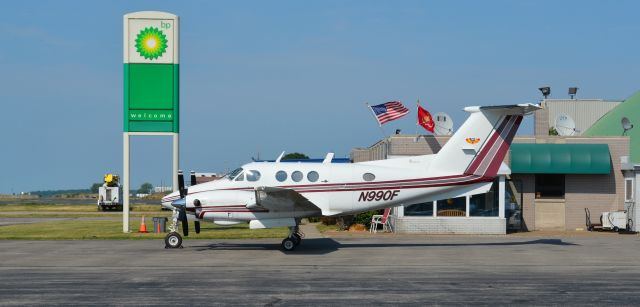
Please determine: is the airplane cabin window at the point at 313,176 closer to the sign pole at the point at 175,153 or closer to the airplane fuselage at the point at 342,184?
the airplane fuselage at the point at 342,184

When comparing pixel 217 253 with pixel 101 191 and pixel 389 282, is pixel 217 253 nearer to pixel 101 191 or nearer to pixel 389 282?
pixel 389 282

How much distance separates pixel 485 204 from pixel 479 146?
9.58 meters

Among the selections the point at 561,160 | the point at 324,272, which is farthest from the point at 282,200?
the point at 561,160

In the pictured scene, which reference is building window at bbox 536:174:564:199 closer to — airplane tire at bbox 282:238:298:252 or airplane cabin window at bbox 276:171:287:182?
airplane cabin window at bbox 276:171:287:182

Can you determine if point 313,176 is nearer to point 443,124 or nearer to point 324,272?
point 324,272

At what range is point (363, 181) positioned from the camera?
2752 centimetres

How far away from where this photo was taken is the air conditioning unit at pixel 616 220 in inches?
1459

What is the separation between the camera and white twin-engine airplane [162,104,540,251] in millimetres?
26906

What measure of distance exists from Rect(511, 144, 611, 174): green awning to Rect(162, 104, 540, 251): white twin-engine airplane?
10760 mm

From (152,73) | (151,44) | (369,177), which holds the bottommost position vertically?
(369,177)

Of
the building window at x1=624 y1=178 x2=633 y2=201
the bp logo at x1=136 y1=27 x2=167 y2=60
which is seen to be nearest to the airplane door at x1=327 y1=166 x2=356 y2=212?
the bp logo at x1=136 y1=27 x2=167 y2=60

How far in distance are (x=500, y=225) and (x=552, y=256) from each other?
11.4 m

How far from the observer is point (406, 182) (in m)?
27.6

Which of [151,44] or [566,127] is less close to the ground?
[151,44]
